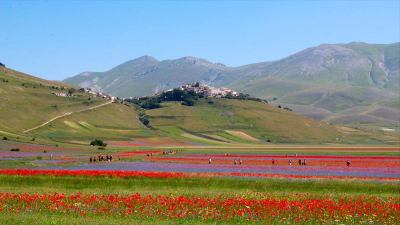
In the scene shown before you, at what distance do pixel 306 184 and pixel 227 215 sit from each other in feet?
69.2

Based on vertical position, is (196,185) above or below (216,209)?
below

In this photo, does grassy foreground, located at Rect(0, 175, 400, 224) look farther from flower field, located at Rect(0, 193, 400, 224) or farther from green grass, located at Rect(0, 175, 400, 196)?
flower field, located at Rect(0, 193, 400, 224)

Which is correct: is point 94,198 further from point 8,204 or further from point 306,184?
point 306,184

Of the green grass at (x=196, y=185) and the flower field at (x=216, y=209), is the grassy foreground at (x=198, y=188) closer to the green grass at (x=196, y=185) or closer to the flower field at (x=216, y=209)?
the green grass at (x=196, y=185)

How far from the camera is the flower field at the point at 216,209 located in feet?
102

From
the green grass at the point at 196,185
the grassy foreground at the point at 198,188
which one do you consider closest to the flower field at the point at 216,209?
the grassy foreground at the point at 198,188

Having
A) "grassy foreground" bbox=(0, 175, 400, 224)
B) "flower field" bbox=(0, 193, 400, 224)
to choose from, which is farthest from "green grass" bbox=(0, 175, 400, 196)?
"flower field" bbox=(0, 193, 400, 224)

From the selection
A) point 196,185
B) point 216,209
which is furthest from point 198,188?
point 216,209

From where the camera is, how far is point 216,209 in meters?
33.8

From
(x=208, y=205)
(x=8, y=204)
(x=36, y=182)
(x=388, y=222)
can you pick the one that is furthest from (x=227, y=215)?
(x=36, y=182)

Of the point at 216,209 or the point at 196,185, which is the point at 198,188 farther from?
the point at 216,209

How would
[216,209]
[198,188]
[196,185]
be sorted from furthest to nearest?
[196,185] < [198,188] < [216,209]

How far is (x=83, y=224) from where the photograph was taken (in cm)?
2688

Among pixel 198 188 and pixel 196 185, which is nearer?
pixel 198 188
